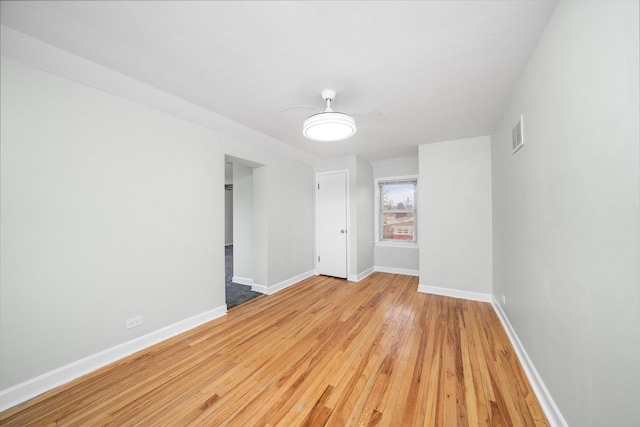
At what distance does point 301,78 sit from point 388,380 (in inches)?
101

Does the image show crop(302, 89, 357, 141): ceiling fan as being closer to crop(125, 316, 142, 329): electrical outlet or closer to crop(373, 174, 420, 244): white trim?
crop(125, 316, 142, 329): electrical outlet

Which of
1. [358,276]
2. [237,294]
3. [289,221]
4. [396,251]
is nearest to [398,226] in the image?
[396,251]

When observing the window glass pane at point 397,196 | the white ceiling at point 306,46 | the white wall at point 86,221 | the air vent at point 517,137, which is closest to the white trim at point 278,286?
the white wall at point 86,221

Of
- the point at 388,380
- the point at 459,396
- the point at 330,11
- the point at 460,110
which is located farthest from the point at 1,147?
the point at 460,110

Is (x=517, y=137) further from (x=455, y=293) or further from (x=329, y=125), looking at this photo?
(x=455, y=293)

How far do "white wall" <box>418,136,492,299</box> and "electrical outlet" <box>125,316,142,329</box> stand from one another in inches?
148

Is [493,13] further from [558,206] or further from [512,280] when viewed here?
[512,280]

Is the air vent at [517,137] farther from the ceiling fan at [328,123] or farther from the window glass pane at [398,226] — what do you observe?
the window glass pane at [398,226]

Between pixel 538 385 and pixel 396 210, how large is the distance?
3.77m

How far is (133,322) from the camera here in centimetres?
209

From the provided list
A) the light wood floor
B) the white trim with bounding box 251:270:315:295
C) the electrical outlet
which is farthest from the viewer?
the white trim with bounding box 251:270:315:295

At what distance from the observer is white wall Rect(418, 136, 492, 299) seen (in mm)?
3293

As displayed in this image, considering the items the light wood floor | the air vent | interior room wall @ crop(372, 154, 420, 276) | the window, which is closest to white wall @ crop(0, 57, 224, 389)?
the light wood floor

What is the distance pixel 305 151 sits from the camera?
4.09 m
